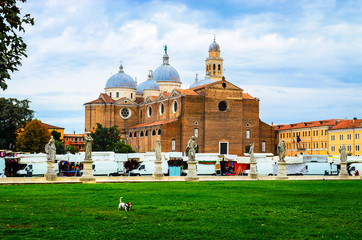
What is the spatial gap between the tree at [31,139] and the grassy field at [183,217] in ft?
154

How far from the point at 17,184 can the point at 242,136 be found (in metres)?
54.5

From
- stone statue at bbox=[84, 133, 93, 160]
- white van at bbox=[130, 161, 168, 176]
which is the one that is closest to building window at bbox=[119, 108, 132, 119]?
white van at bbox=[130, 161, 168, 176]

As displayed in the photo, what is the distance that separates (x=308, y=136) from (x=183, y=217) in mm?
78891

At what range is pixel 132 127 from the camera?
86062mm

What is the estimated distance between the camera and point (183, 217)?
12.0m

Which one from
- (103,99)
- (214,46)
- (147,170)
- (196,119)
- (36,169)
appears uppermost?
(214,46)

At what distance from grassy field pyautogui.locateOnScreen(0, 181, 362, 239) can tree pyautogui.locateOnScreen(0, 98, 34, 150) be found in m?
47.3

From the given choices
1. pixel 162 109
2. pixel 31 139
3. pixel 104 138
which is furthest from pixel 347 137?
Result: pixel 31 139

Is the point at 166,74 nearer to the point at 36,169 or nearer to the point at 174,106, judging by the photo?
the point at 174,106

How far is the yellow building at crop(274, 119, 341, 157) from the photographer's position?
8369cm

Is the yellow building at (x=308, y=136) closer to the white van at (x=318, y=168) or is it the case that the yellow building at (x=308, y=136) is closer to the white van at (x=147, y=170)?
the white van at (x=318, y=168)

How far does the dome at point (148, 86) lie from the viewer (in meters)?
93.7

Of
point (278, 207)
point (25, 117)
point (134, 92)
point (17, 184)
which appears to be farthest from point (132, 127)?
point (278, 207)

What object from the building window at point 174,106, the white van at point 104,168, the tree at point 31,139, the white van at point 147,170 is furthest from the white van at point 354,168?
the building window at point 174,106
